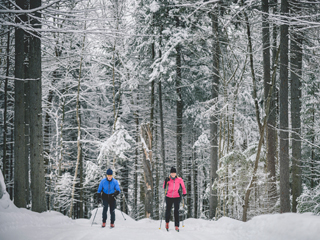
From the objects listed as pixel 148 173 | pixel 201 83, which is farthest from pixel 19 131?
pixel 201 83

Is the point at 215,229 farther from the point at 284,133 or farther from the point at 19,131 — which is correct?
the point at 19,131

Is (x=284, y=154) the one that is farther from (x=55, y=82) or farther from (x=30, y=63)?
(x=55, y=82)

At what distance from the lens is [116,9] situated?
13.8 meters

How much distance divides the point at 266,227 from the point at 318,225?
1.45m

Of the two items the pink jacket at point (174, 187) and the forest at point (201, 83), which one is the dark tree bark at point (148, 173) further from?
the pink jacket at point (174, 187)

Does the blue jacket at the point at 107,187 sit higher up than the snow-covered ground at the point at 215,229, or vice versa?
the blue jacket at the point at 107,187

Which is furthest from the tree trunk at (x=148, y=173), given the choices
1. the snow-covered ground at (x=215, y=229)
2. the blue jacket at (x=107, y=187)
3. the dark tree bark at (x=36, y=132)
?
the snow-covered ground at (x=215, y=229)

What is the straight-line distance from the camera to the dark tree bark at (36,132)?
24.5 ft

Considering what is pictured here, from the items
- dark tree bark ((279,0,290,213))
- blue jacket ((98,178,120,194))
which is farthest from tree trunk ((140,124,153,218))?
dark tree bark ((279,0,290,213))

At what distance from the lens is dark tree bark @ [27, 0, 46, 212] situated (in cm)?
746

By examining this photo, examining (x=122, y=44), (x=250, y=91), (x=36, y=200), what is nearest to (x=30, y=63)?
(x=36, y=200)

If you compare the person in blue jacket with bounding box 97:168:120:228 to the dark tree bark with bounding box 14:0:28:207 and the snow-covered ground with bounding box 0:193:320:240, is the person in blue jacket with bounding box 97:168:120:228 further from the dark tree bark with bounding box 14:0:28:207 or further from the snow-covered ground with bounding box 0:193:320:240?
the dark tree bark with bounding box 14:0:28:207

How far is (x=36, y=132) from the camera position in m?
7.68

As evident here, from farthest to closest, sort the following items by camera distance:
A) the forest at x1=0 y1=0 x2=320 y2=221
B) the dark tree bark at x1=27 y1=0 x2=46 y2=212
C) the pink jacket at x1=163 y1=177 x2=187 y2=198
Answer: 1. the forest at x1=0 y1=0 x2=320 y2=221
2. the dark tree bark at x1=27 y1=0 x2=46 y2=212
3. the pink jacket at x1=163 y1=177 x2=187 y2=198
